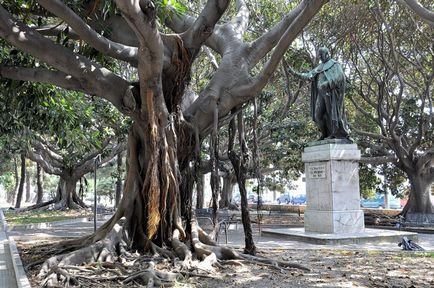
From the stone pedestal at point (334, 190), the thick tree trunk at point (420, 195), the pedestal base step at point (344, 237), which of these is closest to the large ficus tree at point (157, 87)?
the pedestal base step at point (344, 237)

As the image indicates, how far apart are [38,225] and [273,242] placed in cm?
970

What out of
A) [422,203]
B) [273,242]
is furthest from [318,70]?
[422,203]

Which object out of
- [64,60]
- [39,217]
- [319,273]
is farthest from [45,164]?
[319,273]

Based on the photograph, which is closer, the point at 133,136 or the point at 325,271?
the point at 325,271

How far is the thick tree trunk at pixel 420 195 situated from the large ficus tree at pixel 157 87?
11.5 m

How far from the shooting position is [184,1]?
15297 millimetres

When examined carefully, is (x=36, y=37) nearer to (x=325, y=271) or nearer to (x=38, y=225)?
(x=325, y=271)

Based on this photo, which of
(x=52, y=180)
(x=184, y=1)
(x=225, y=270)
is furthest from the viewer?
(x=52, y=180)

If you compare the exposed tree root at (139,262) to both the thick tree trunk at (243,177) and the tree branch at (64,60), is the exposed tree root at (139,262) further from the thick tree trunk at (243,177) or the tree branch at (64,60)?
the tree branch at (64,60)

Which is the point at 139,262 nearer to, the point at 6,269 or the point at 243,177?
the point at 243,177

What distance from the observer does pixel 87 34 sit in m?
6.78

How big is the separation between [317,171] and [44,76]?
681cm

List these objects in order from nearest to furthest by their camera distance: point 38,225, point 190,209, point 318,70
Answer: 1. point 190,209
2. point 318,70
3. point 38,225

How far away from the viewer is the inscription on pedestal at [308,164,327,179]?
11188 mm
